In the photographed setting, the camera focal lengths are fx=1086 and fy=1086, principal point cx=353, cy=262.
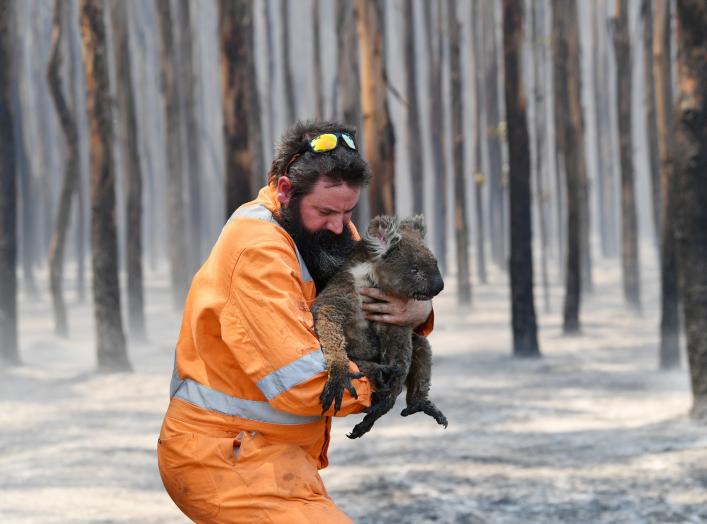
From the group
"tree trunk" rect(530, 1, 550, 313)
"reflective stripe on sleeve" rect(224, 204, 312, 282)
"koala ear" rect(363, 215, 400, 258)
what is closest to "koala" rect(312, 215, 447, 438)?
"koala ear" rect(363, 215, 400, 258)

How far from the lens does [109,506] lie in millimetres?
6582

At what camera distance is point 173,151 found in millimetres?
20250

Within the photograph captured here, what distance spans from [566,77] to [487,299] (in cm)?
734

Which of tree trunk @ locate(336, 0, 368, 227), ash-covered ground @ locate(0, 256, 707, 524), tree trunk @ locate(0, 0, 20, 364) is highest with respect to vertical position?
tree trunk @ locate(336, 0, 368, 227)

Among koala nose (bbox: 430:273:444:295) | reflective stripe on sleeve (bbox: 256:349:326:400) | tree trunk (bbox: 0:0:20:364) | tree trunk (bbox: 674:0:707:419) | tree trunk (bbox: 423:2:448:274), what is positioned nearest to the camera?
reflective stripe on sleeve (bbox: 256:349:326:400)

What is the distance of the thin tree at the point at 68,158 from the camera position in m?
14.4

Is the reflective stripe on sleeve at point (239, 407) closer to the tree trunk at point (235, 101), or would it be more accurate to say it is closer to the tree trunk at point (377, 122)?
the tree trunk at point (235, 101)

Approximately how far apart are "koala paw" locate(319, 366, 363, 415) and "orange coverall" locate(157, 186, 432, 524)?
0.02m

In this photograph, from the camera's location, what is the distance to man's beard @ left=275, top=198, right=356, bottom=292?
2732 millimetres

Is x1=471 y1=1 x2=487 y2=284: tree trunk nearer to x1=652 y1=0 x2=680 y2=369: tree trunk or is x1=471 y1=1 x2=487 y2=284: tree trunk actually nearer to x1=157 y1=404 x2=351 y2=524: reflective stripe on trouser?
x1=652 y1=0 x2=680 y2=369: tree trunk

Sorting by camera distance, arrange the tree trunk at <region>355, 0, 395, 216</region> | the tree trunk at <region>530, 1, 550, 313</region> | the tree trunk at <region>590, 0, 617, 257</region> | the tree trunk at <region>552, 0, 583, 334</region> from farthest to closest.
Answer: the tree trunk at <region>590, 0, 617, 257</region>, the tree trunk at <region>530, 1, 550, 313</region>, the tree trunk at <region>552, 0, 583, 334</region>, the tree trunk at <region>355, 0, 395, 216</region>

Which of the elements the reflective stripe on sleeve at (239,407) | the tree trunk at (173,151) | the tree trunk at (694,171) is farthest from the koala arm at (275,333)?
the tree trunk at (173,151)

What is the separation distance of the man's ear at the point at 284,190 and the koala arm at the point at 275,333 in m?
0.18

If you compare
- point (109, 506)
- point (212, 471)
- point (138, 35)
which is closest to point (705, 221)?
point (109, 506)
